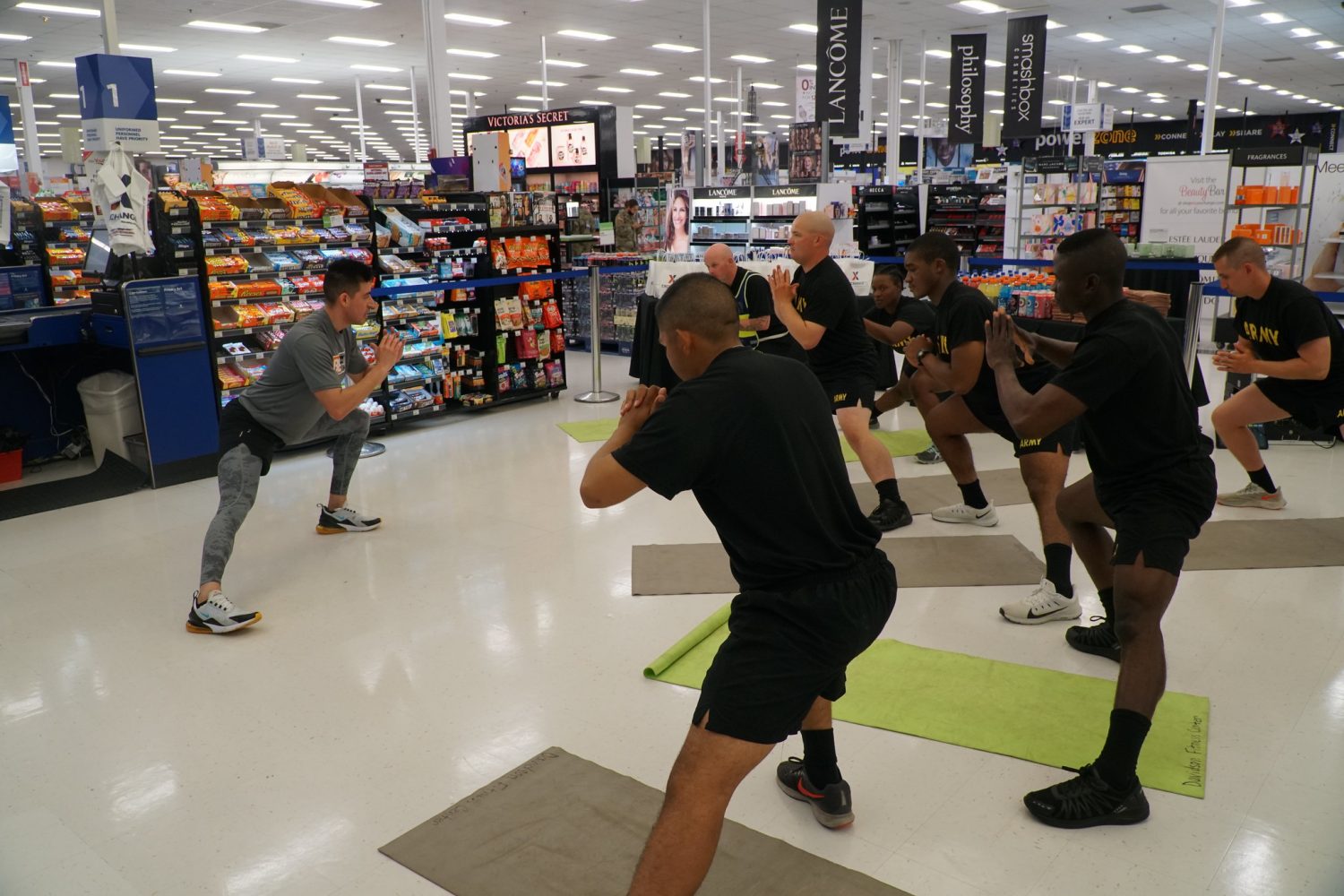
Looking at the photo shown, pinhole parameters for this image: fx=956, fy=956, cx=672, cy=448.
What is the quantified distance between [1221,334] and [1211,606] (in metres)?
3.45

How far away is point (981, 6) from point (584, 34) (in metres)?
6.53

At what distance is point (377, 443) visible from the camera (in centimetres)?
703

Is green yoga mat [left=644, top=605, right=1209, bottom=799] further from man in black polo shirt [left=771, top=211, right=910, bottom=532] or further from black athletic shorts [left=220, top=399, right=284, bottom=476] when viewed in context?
black athletic shorts [left=220, top=399, right=284, bottom=476]

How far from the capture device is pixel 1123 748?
2541 millimetres

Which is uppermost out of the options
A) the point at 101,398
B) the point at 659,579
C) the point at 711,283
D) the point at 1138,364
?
the point at 711,283

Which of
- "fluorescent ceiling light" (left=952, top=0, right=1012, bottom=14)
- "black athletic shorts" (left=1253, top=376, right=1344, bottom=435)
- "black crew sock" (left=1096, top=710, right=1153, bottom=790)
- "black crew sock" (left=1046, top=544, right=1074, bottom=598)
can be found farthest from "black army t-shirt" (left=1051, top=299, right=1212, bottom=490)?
"fluorescent ceiling light" (left=952, top=0, right=1012, bottom=14)

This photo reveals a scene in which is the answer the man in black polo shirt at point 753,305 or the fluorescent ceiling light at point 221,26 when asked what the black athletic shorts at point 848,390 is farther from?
the fluorescent ceiling light at point 221,26

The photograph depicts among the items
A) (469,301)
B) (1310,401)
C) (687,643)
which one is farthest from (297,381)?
(1310,401)

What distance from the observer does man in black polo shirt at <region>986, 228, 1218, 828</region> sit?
2.57m

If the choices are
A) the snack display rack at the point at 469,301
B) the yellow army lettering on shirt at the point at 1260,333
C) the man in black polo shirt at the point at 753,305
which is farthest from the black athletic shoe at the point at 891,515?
the snack display rack at the point at 469,301

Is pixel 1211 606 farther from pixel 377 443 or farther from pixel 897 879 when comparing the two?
pixel 377 443

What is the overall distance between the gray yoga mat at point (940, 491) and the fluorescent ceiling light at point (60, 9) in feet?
40.8

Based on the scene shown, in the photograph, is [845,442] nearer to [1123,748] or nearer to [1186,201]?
[1123,748]

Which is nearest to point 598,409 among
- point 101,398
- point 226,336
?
point 226,336
